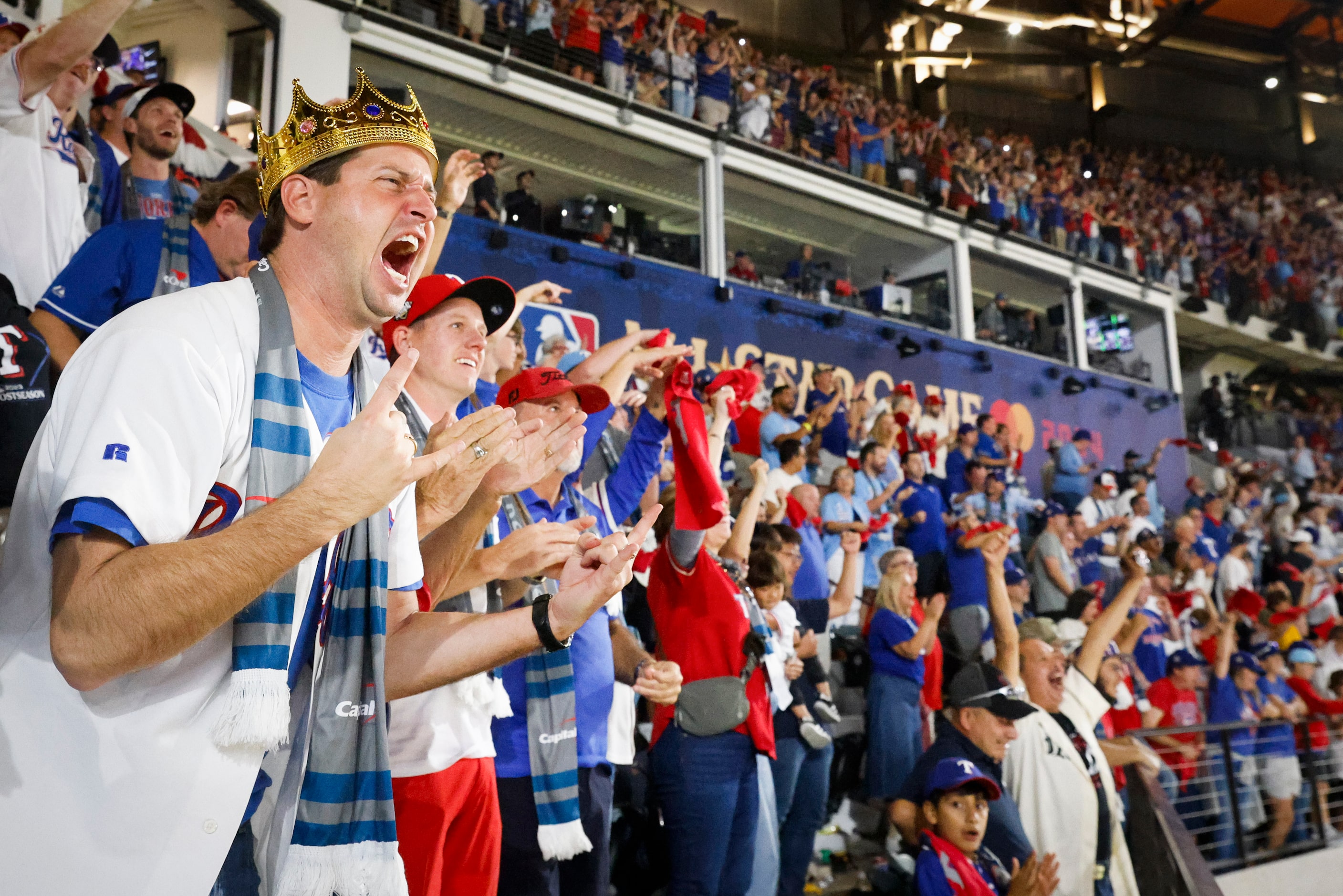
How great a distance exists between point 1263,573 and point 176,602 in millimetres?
12895

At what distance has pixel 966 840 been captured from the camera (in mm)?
3627

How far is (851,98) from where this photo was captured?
1367 centimetres

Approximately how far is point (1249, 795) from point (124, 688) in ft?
22.0

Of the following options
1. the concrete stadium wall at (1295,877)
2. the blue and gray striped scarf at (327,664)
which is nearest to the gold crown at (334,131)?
the blue and gray striped scarf at (327,664)

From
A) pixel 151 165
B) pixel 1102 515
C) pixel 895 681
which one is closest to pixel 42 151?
pixel 151 165

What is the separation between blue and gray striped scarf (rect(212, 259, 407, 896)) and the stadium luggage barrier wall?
14.9ft

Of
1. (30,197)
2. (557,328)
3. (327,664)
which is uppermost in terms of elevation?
(557,328)

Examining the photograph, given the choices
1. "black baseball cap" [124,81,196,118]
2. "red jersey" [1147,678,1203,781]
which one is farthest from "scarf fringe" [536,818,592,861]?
"red jersey" [1147,678,1203,781]

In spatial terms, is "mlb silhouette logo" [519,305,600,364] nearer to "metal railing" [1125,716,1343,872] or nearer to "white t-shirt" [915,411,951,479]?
"white t-shirt" [915,411,951,479]

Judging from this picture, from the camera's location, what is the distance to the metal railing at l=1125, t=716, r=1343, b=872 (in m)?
5.40

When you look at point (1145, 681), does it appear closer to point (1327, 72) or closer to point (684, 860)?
point (684, 860)

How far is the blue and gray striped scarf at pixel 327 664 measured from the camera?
121cm

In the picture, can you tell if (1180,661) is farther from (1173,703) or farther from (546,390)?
(546,390)

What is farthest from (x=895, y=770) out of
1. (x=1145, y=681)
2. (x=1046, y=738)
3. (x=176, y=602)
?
(x=176, y=602)
